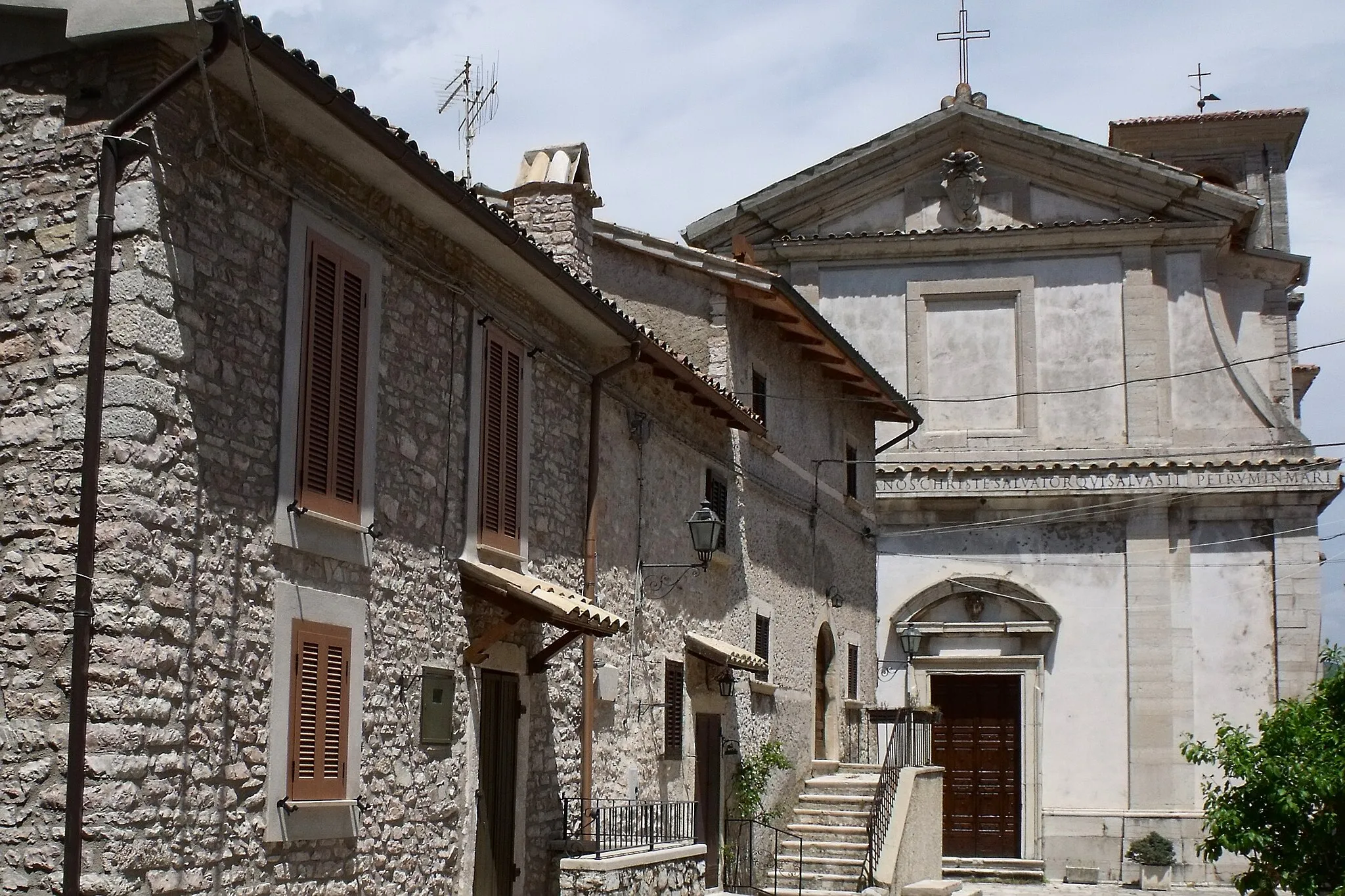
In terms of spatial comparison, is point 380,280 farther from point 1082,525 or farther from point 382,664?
point 1082,525

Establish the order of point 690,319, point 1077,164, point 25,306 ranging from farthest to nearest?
point 1077,164 → point 690,319 → point 25,306

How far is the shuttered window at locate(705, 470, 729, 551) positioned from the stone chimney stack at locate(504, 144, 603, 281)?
3.23 m

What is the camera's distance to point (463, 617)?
1167cm

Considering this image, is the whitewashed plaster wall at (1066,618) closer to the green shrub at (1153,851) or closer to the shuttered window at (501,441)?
the green shrub at (1153,851)

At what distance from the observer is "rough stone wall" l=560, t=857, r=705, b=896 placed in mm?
12344

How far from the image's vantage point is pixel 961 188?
93.5 feet

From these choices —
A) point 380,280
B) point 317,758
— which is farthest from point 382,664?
point 380,280

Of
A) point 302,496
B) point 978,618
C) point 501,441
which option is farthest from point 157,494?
point 978,618

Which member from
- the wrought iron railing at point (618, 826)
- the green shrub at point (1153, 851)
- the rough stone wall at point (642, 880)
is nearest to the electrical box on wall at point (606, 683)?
the wrought iron railing at point (618, 826)

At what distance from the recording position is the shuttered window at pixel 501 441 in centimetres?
1212

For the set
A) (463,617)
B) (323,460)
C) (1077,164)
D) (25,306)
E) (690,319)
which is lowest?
(463,617)

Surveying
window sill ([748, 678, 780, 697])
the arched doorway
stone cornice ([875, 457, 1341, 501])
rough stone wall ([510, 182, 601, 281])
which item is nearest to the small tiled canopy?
window sill ([748, 678, 780, 697])

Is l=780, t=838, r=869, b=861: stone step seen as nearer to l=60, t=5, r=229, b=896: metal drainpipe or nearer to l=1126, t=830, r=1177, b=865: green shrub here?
l=1126, t=830, r=1177, b=865: green shrub

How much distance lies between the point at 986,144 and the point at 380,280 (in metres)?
20.1
